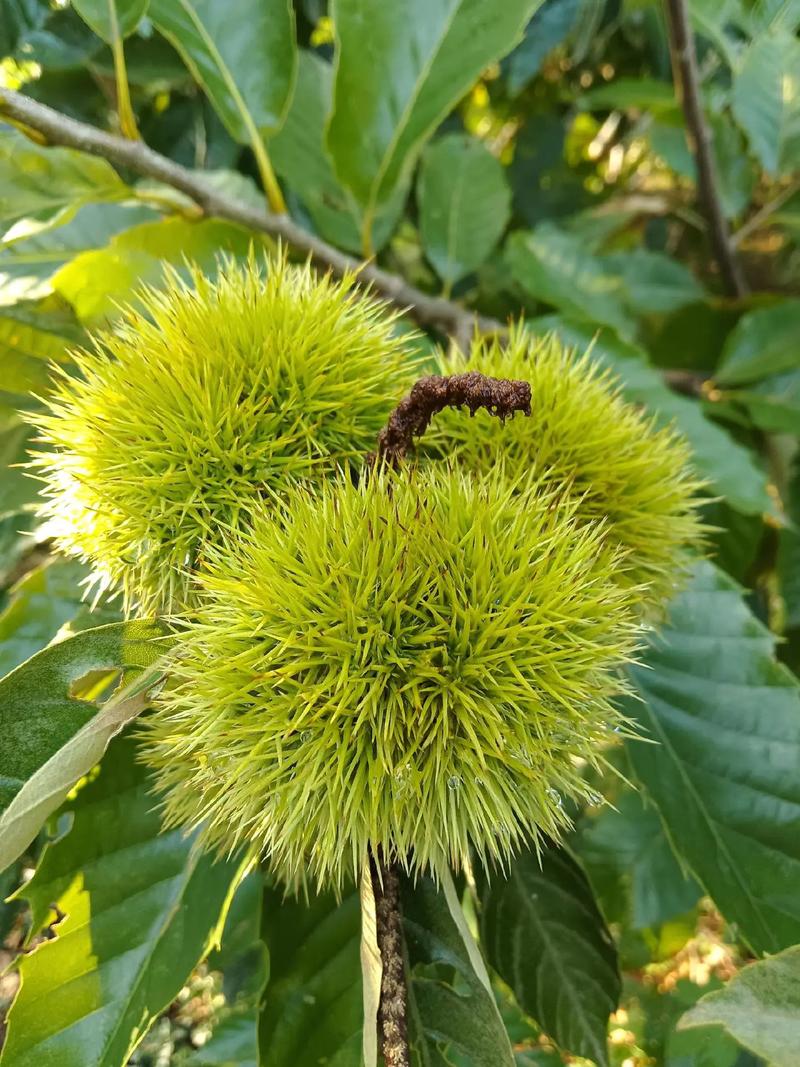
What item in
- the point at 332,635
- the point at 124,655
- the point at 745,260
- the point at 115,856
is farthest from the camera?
the point at 745,260

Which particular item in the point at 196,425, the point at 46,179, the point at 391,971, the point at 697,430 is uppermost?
the point at 46,179

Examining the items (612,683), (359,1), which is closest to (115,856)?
(612,683)

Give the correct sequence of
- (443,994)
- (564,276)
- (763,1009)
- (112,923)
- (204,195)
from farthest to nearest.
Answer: (564,276) → (204,195) → (112,923) → (443,994) → (763,1009)

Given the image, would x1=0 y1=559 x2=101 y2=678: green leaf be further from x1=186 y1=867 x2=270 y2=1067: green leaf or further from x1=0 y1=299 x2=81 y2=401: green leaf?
x1=186 y1=867 x2=270 y2=1067: green leaf

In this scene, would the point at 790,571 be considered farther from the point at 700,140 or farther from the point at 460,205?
the point at 460,205

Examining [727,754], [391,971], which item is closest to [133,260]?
[391,971]

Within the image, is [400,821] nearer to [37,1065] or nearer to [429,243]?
[37,1065]
